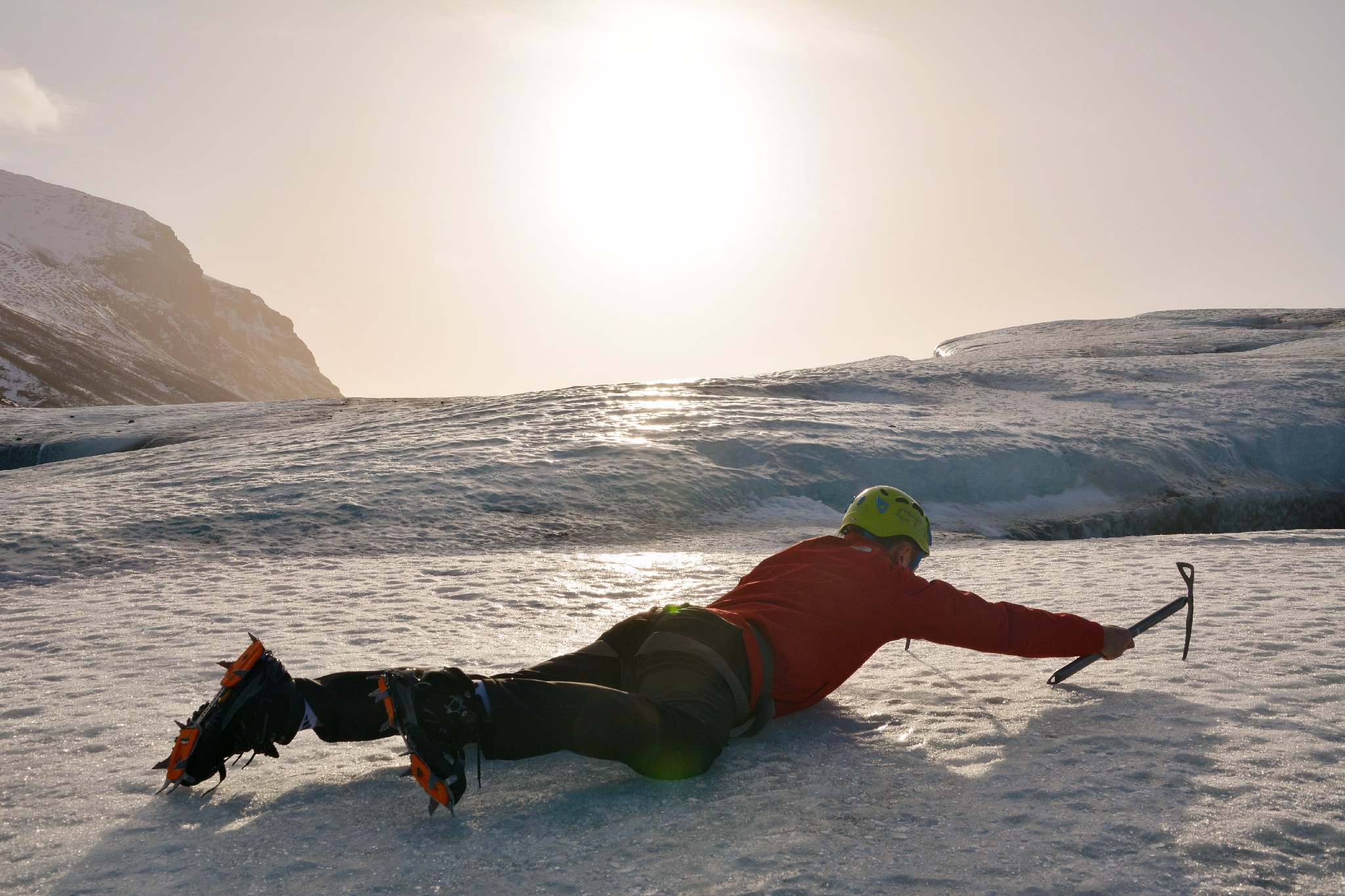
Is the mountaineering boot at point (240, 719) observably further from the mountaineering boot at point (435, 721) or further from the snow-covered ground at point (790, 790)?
the mountaineering boot at point (435, 721)

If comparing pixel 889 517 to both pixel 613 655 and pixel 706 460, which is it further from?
pixel 706 460

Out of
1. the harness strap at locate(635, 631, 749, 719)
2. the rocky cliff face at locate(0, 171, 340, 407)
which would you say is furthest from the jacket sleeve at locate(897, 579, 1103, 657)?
the rocky cliff face at locate(0, 171, 340, 407)

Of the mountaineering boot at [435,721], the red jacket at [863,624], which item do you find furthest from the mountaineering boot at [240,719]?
the red jacket at [863,624]

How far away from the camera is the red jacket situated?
328 centimetres

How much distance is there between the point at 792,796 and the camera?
9.13 ft

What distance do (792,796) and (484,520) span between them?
25.0ft

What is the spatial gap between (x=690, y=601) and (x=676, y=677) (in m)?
3.51

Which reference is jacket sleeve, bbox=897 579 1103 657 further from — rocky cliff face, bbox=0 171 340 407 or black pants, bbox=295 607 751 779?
rocky cliff face, bbox=0 171 340 407

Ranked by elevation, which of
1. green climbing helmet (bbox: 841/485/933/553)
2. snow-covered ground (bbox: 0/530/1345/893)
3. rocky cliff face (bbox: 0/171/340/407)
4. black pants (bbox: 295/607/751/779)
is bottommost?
snow-covered ground (bbox: 0/530/1345/893)

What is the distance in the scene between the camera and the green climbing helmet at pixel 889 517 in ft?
11.9

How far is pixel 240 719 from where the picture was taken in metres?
2.71

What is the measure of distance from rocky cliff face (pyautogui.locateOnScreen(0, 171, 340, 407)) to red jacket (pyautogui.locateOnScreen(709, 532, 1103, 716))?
80.6m

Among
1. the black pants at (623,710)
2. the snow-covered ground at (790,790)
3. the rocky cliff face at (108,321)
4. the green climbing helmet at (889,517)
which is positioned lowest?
the snow-covered ground at (790,790)

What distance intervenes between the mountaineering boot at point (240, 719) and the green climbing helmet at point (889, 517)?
Answer: 2.22m
